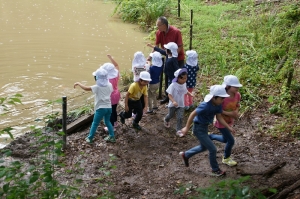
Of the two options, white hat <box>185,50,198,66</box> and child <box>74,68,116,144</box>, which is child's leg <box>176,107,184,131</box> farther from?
child <box>74,68,116,144</box>

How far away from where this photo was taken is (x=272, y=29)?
11852 mm

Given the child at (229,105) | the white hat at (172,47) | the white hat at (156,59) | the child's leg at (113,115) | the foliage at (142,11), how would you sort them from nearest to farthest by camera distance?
the child at (229,105) → the child's leg at (113,115) → the white hat at (172,47) → the white hat at (156,59) → the foliage at (142,11)

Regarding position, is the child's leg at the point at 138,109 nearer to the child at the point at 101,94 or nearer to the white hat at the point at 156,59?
the child at the point at 101,94

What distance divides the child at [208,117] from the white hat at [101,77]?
1677mm

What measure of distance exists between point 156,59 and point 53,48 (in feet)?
21.5

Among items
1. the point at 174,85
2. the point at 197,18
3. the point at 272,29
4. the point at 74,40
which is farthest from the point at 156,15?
the point at 174,85

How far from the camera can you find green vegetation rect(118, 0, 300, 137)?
342 inches

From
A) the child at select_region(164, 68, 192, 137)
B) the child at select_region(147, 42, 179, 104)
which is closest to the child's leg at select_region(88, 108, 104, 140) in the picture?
the child at select_region(164, 68, 192, 137)

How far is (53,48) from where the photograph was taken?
13.8m

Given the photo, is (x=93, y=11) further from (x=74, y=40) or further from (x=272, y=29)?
(x=272, y=29)

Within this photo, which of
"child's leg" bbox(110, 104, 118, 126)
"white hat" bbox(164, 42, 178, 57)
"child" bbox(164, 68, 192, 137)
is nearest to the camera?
"child" bbox(164, 68, 192, 137)

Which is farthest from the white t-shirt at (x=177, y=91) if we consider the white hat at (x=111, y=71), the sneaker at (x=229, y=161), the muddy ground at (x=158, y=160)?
the sneaker at (x=229, y=161)

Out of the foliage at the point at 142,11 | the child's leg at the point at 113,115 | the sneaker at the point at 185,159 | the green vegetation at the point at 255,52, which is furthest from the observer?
the foliage at the point at 142,11

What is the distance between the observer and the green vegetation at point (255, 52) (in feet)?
28.5
